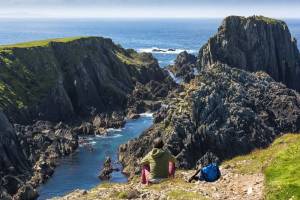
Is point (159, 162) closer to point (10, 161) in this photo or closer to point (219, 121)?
point (10, 161)

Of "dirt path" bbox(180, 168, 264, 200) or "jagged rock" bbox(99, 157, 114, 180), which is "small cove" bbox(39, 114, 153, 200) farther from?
"dirt path" bbox(180, 168, 264, 200)

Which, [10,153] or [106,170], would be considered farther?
[106,170]

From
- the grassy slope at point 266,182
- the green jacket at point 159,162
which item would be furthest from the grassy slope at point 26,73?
the green jacket at point 159,162

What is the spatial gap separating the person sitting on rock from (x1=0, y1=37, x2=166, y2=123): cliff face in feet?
284

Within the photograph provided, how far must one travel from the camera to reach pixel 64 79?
473 feet

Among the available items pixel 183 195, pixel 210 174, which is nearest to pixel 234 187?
pixel 210 174

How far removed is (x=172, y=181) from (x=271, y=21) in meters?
144

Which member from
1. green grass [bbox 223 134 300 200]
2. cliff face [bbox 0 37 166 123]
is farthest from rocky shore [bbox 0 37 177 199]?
green grass [bbox 223 134 300 200]

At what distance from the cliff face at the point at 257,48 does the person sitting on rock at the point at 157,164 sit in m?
121

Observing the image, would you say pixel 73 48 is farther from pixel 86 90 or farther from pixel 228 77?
pixel 228 77

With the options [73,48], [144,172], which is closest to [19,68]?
[73,48]

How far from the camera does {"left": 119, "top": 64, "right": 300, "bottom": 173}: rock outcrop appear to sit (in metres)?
87.8

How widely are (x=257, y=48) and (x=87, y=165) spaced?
78.2m

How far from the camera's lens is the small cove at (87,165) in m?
83.9
